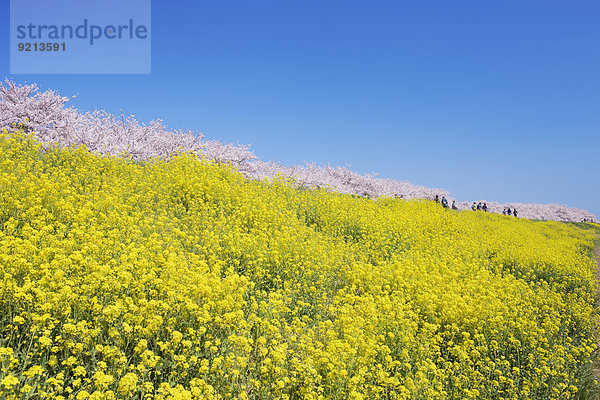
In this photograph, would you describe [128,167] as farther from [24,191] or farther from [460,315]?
[460,315]

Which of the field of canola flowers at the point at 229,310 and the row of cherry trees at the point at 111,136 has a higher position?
the row of cherry trees at the point at 111,136

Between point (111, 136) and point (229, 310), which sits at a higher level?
point (111, 136)

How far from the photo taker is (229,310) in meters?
4.59

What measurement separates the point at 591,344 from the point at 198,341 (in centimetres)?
764

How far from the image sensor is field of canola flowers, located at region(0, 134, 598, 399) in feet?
12.4

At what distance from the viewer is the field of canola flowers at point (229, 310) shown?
3.78 metres

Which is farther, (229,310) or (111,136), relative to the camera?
(111,136)

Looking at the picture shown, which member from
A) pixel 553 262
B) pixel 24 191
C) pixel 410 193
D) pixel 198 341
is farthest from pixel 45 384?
pixel 410 193

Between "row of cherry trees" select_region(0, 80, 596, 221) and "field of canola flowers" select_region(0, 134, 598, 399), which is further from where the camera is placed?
"row of cherry trees" select_region(0, 80, 596, 221)

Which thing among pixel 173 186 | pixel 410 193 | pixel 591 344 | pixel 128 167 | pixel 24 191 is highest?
pixel 410 193

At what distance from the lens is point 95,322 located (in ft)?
13.3

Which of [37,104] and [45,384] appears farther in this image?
[37,104]

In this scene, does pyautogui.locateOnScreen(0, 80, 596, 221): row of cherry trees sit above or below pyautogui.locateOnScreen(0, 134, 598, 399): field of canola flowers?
above

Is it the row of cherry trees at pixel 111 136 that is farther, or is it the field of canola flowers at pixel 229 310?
the row of cherry trees at pixel 111 136
